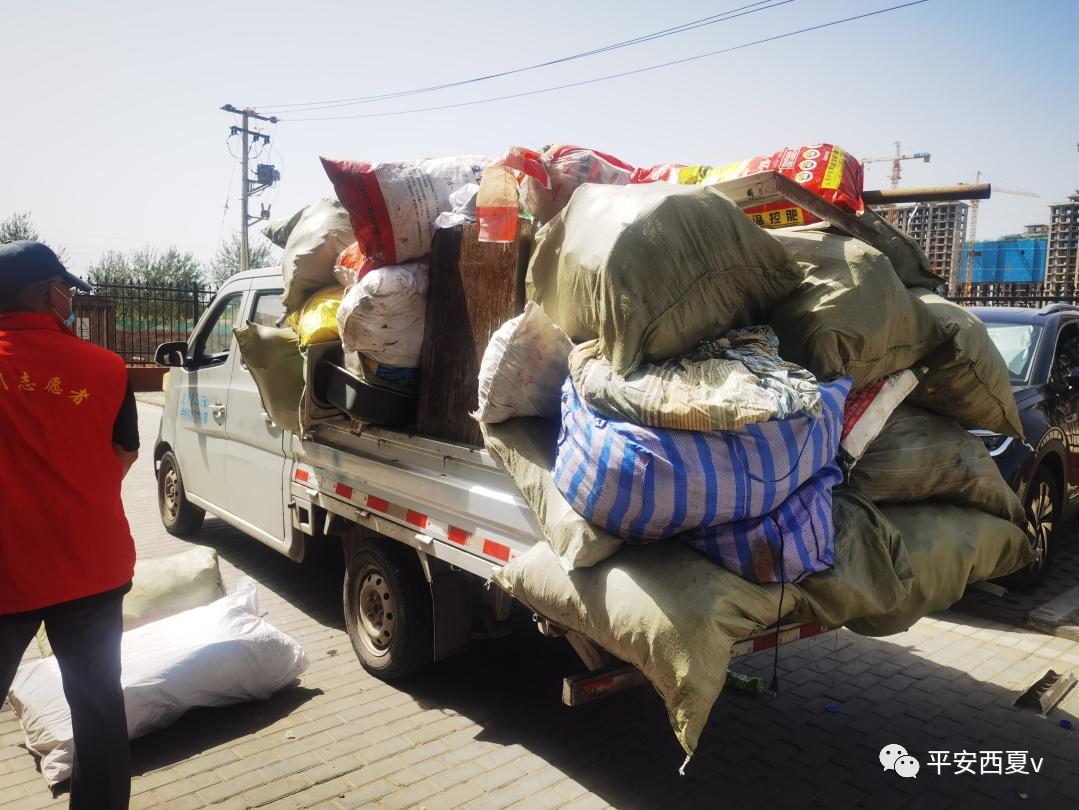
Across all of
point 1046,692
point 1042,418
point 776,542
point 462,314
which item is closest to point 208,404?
point 462,314

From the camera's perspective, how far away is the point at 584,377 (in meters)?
2.56

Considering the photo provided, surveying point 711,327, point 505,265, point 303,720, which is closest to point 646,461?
point 711,327

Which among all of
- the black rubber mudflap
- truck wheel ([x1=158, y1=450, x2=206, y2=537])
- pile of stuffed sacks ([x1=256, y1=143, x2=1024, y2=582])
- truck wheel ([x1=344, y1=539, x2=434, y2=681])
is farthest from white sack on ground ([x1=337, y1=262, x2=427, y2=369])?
truck wheel ([x1=158, y1=450, x2=206, y2=537])

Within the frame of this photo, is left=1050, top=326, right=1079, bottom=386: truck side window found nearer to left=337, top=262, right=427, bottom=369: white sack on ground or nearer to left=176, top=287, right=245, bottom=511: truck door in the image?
left=337, top=262, right=427, bottom=369: white sack on ground

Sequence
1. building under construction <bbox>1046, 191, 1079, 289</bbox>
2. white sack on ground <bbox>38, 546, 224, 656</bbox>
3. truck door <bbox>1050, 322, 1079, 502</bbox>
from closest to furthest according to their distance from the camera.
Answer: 1. white sack on ground <bbox>38, 546, 224, 656</bbox>
2. truck door <bbox>1050, 322, 1079, 502</bbox>
3. building under construction <bbox>1046, 191, 1079, 289</bbox>

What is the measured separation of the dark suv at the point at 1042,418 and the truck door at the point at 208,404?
4.71 m

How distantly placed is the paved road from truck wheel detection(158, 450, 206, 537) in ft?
7.34

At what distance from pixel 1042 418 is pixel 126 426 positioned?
5256mm

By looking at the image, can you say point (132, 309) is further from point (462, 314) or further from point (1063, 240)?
point (1063, 240)

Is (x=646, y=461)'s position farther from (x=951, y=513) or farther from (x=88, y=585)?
(x=88, y=585)

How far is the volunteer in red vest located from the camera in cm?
243

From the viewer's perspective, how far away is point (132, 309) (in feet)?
56.6

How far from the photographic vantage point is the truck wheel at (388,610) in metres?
3.77

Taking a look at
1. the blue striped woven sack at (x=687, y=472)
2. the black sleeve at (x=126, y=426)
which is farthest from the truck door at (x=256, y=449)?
the blue striped woven sack at (x=687, y=472)
